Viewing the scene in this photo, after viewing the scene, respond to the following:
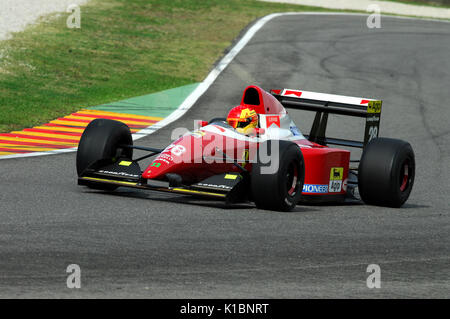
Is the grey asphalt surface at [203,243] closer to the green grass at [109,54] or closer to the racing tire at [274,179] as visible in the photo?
the racing tire at [274,179]

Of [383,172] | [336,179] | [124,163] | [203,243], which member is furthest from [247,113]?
[203,243]

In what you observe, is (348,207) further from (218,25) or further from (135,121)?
(218,25)

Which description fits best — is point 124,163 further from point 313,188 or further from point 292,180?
point 313,188

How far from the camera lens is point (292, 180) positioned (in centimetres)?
844

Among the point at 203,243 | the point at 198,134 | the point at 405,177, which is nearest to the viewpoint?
the point at 203,243

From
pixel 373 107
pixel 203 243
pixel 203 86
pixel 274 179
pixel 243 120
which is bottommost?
pixel 203 243

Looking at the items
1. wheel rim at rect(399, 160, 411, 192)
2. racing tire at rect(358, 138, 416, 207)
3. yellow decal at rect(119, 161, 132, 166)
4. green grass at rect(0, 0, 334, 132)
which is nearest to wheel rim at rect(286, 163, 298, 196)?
racing tire at rect(358, 138, 416, 207)

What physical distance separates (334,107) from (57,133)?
4892mm

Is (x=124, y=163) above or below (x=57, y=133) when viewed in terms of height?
below

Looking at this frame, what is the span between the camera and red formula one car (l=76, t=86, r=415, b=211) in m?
8.09

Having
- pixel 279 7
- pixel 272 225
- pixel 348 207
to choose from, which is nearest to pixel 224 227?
pixel 272 225

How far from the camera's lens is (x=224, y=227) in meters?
7.21

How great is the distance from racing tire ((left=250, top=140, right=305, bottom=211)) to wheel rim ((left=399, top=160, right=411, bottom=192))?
152cm

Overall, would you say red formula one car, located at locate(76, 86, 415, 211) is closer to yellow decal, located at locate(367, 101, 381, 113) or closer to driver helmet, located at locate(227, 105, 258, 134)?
driver helmet, located at locate(227, 105, 258, 134)
